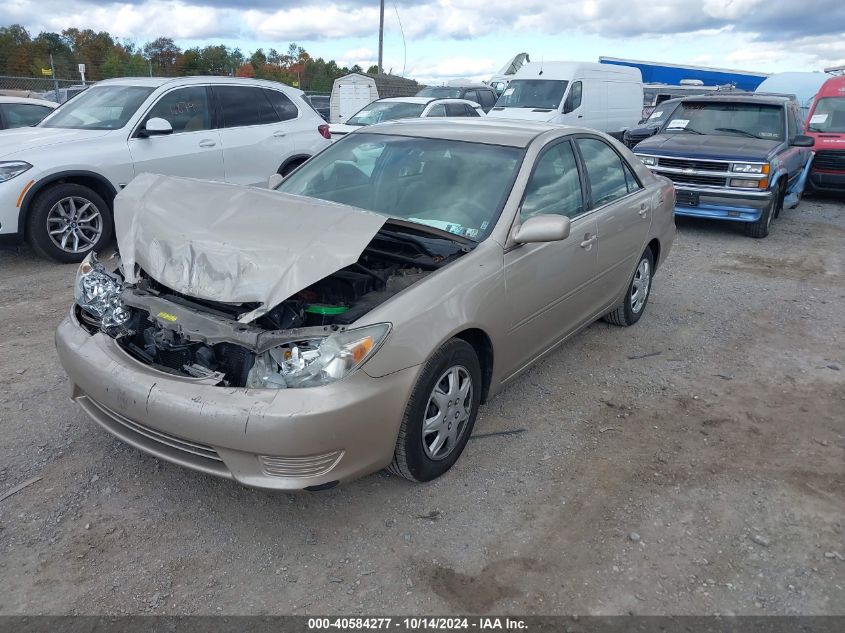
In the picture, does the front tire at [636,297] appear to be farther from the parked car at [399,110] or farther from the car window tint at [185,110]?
the parked car at [399,110]

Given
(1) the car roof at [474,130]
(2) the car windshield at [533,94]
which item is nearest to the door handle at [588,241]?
(1) the car roof at [474,130]

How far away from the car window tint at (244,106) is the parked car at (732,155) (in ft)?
16.9

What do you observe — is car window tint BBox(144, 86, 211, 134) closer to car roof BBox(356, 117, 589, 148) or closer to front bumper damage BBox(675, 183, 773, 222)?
car roof BBox(356, 117, 589, 148)

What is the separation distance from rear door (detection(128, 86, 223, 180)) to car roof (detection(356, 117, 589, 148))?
361 cm

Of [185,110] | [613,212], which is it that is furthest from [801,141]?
[185,110]

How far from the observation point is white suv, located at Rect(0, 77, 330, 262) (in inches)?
251

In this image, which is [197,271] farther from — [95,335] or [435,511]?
[435,511]

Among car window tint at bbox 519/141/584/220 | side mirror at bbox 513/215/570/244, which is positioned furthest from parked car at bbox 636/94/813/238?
side mirror at bbox 513/215/570/244

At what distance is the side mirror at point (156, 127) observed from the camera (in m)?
6.84

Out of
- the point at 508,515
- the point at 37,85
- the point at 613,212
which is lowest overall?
the point at 508,515

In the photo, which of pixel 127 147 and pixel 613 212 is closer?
pixel 613 212

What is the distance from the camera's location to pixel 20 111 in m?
9.37

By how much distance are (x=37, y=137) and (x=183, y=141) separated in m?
1.43

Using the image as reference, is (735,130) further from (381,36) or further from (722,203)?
(381,36)
